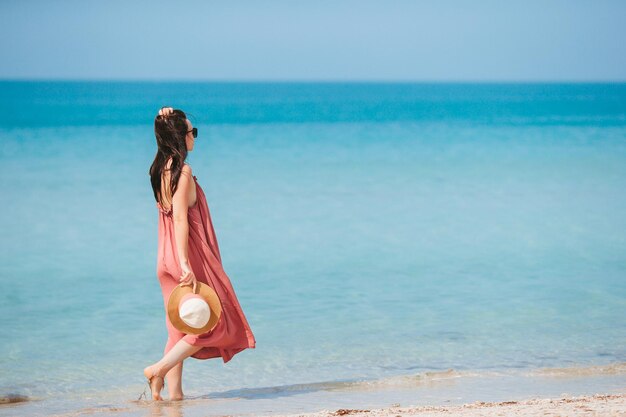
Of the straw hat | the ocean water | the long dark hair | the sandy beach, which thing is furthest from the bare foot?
the long dark hair

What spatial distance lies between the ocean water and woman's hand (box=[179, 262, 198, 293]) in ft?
A: 2.15

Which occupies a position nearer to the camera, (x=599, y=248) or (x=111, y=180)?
(x=599, y=248)

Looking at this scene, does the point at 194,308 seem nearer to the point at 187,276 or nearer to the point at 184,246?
the point at 187,276

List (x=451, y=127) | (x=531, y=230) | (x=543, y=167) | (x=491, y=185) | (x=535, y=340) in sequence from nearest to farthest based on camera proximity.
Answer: (x=535, y=340)
(x=531, y=230)
(x=491, y=185)
(x=543, y=167)
(x=451, y=127)

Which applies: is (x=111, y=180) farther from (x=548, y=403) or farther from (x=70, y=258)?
(x=548, y=403)

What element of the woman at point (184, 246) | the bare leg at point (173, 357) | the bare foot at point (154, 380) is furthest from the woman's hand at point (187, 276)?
the bare foot at point (154, 380)

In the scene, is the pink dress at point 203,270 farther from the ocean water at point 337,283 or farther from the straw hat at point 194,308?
the ocean water at point 337,283

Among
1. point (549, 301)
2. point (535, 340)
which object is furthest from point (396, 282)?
point (535, 340)

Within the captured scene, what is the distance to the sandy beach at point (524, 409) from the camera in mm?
4277

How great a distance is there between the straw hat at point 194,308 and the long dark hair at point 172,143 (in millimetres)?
481

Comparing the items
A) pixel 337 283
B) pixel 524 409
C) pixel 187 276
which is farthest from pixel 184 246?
pixel 337 283

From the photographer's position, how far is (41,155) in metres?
22.6

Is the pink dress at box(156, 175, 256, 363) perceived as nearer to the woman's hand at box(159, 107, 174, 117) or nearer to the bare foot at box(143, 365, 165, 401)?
the bare foot at box(143, 365, 165, 401)

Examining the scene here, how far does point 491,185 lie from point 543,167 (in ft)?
11.1
